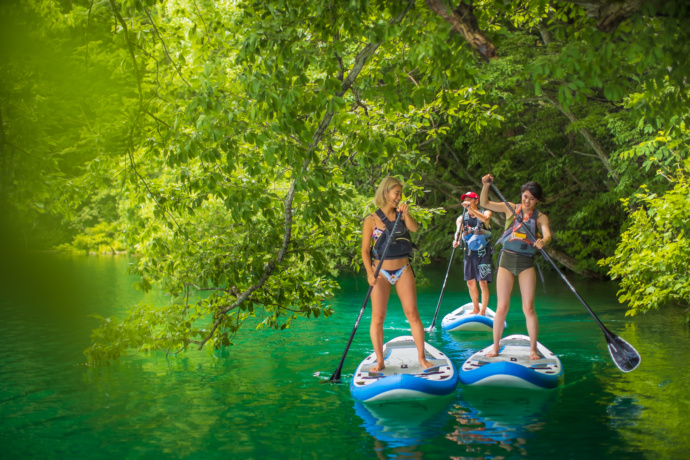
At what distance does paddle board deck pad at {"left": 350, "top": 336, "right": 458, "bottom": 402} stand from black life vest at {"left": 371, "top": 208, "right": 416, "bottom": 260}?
1134mm

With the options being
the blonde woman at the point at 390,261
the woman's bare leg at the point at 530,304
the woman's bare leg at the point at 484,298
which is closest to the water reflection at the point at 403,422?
the blonde woman at the point at 390,261

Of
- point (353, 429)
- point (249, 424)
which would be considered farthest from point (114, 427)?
point (353, 429)

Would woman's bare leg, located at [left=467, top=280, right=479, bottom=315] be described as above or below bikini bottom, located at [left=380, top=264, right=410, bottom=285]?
below

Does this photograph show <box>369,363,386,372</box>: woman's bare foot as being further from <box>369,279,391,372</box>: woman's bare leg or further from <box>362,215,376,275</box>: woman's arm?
<box>362,215,376,275</box>: woman's arm

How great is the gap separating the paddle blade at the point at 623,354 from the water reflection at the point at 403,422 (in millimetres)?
1796

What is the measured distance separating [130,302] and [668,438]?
1287 cm

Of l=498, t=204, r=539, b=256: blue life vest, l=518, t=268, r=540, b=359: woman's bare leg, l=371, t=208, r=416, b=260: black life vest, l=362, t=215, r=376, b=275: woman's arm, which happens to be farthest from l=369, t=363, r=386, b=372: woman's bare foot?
l=498, t=204, r=539, b=256: blue life vest

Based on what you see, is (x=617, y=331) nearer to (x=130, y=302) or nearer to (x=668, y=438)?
(x=668, y=438)

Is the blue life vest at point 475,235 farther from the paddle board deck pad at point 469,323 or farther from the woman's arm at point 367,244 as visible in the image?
the woman's arm at point 367,244

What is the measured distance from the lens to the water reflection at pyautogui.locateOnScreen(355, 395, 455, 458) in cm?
508

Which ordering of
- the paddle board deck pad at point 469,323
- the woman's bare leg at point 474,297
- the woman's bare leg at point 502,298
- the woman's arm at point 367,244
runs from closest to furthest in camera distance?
1. the woman's arm at point 367,244
2. the woman's bare leg at point 502,298
3. the paddle board deck pad at point 469,323
4. the woman's bare leg at point 474,297

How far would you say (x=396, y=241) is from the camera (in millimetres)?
6672

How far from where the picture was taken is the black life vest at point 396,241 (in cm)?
663

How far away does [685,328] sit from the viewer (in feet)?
34.1
